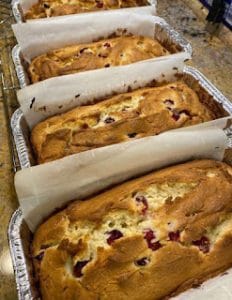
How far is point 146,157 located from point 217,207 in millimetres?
275

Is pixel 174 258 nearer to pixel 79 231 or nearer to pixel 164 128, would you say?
pixel 79 231

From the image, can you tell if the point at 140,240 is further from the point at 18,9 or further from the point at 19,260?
the point at 18,9

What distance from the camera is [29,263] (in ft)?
3.67

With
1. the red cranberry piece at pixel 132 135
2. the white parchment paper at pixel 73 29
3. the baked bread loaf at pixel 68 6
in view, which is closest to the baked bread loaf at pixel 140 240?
the red cranberry piece at pixel 132 135

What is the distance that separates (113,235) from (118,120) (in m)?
0.48

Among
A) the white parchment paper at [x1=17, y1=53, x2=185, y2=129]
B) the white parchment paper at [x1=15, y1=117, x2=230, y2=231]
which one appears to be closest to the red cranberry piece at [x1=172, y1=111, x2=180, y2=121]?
the white parchment paper at [x1=15, y1=117, x2=230, y2=231]

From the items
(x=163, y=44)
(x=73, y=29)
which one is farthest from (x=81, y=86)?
(x=163, y=44)

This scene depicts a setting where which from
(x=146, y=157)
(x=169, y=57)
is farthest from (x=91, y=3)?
(x=146, y=157)

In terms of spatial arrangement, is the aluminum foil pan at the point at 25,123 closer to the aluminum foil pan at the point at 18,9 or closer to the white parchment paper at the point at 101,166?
the white parchment paper at the point at 101,166

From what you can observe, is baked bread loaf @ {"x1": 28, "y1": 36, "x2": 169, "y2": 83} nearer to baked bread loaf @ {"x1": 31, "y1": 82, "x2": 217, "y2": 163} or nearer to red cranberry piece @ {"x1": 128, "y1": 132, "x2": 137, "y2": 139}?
baked bread loaf @ {"x1": 31, "y1": 82, "x2": 217, "y2": 163}

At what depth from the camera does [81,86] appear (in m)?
1.57

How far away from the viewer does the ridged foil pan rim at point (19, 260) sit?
1045 mm

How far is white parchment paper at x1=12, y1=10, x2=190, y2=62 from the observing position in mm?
1817

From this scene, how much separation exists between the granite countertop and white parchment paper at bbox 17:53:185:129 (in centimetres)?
26
